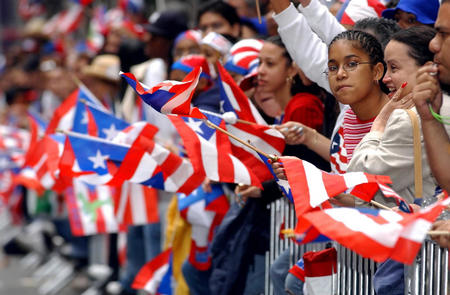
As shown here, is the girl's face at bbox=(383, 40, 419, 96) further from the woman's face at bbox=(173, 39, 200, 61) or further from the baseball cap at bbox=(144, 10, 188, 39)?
the baseball cap at bbox=(144, 10, 188, 39)

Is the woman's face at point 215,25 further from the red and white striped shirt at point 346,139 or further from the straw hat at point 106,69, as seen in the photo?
the red and white striped shirt at point 346,139

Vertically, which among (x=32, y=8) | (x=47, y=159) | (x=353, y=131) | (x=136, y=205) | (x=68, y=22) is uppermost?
(x=353, y=131)

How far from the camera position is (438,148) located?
3.49 m

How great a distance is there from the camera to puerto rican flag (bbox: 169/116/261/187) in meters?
5.21

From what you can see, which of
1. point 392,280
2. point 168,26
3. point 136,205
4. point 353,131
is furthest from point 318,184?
point 168,26

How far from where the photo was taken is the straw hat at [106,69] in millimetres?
9289

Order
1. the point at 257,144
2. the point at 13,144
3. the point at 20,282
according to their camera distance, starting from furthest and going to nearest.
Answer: the point at 13,144 < the point at 20,282 < the point at 257,144

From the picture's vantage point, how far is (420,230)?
126 inches

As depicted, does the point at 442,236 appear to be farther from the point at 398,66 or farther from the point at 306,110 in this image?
the point at 306,110

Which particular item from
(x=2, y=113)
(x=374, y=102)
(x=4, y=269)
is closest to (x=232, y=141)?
(x=374, y=102)

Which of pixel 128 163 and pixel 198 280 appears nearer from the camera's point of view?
pixel 128 163

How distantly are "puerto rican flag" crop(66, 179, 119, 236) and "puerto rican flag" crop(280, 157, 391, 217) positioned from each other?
5.00m

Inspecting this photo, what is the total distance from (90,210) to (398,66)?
5241mm

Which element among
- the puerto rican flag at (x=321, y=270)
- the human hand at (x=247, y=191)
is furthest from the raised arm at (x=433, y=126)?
the human hand at (x=247, y=191)
